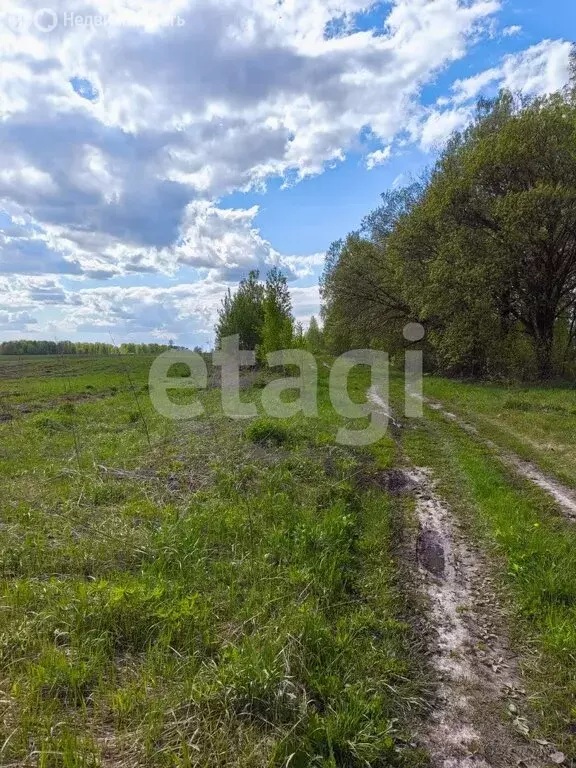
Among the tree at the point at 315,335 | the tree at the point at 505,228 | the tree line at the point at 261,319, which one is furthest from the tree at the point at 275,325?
the tree at the point at 315,335

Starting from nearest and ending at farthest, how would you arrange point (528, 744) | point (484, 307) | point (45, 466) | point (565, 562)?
point (528, 744) < point (565, 562) < point (45, 466) < point (484, 307)

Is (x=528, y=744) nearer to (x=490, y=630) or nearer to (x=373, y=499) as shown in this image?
(x=490, y=630)

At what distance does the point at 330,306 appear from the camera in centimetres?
3659

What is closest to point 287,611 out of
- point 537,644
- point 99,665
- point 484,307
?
point 99,665

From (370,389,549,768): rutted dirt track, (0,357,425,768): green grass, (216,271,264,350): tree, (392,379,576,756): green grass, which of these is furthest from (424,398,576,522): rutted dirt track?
(216,271,264,350): tree

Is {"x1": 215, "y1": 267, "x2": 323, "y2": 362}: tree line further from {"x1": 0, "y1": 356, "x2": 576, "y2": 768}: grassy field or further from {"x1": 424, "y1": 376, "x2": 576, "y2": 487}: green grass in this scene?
{"x1": 0, "y1": 356, "x2": 576, "y2": 768}: grassy field

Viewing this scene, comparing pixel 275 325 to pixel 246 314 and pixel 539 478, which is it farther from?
pixel 539 478

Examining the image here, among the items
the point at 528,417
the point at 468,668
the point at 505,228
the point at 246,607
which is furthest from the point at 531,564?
the point at 505,228

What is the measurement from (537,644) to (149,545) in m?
4.05

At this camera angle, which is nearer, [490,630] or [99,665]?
[99,665]

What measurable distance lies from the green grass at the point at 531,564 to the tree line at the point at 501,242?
48.6 ft

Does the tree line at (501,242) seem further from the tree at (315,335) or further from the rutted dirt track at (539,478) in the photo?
the tree at (315,335)

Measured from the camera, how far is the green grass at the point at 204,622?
9.30 feet

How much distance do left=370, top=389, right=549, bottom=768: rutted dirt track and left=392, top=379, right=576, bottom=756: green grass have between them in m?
0.15
